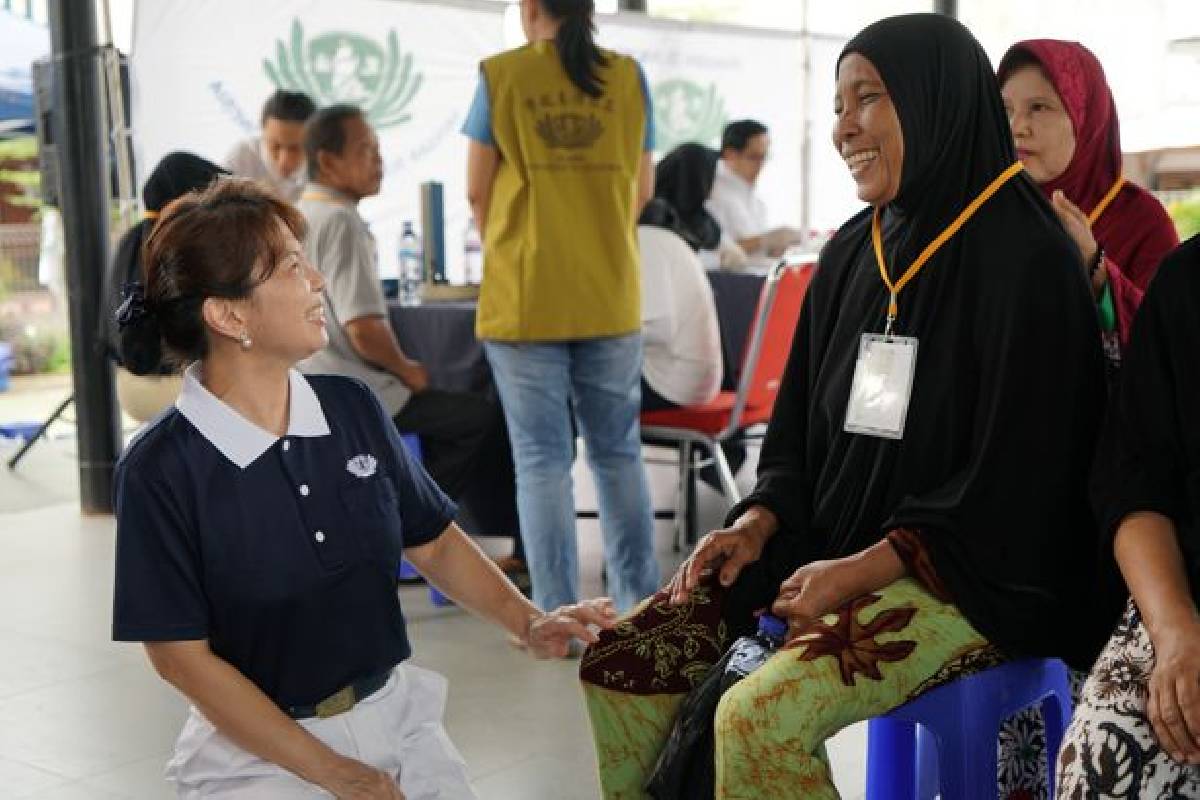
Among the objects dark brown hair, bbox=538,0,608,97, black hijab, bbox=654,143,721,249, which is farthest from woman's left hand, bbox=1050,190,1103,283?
black hijab, bbox=654,143,721,249

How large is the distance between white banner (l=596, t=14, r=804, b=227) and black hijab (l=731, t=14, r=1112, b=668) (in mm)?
5169

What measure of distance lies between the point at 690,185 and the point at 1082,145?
313 centimetres

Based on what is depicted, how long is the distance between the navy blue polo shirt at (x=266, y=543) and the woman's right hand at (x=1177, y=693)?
0.84 metres

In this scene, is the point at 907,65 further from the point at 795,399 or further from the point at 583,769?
the point at 583,769

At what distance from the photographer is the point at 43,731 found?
124 inches

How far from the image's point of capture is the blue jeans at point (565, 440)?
355cm

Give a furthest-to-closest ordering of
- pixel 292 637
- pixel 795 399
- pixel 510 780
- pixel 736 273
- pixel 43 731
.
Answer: pixel 736 273
pixel 43 731
pixel 510 780
pixel 795 399
pixel 292 637

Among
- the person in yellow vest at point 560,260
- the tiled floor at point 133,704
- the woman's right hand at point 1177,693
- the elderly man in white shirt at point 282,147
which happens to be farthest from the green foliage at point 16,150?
the woman's right hand at point 1177,693

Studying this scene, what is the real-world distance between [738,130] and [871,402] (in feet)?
15.5

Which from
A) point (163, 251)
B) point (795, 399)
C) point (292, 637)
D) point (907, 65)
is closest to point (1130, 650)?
point (795, 399)

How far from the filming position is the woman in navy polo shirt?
1624 mm

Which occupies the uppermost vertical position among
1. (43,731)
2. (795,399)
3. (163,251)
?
(163,251)

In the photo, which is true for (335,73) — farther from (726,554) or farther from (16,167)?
(726,554)

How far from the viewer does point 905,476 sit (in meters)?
2.00
